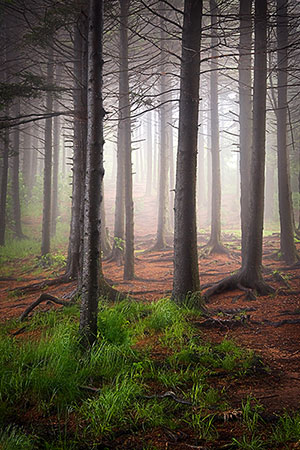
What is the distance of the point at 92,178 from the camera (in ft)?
13.5

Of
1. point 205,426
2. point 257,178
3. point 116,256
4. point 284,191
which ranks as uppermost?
point 284,191

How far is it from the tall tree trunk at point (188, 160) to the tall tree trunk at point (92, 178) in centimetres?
247

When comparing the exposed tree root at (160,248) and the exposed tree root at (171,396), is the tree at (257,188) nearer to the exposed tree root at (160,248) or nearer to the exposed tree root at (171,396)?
the exposed tree root at (171,396)

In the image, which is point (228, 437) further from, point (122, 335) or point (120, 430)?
point (122, 335)

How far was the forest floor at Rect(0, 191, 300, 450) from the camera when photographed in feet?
8.52

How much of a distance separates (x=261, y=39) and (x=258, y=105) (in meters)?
1.70

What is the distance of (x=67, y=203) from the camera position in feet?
86.7

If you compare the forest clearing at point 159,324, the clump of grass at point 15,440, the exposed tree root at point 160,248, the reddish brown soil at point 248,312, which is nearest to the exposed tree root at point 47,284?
the forest clearing at point 159,324

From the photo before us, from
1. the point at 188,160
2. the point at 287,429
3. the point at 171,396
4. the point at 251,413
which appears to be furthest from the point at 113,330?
the point at 188,160

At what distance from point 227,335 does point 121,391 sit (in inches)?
97.6

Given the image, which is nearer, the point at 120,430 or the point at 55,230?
the point at 120,430

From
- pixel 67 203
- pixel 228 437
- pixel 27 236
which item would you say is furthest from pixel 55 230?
Answer: pixel 228 437

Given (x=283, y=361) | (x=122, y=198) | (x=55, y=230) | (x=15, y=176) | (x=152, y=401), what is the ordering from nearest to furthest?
(x=152, y=401) < (x=283, y=361) < (x=122, y=198) < (x=15, y=176) < (x=55, y=230)

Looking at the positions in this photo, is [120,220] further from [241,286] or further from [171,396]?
[171,396]
